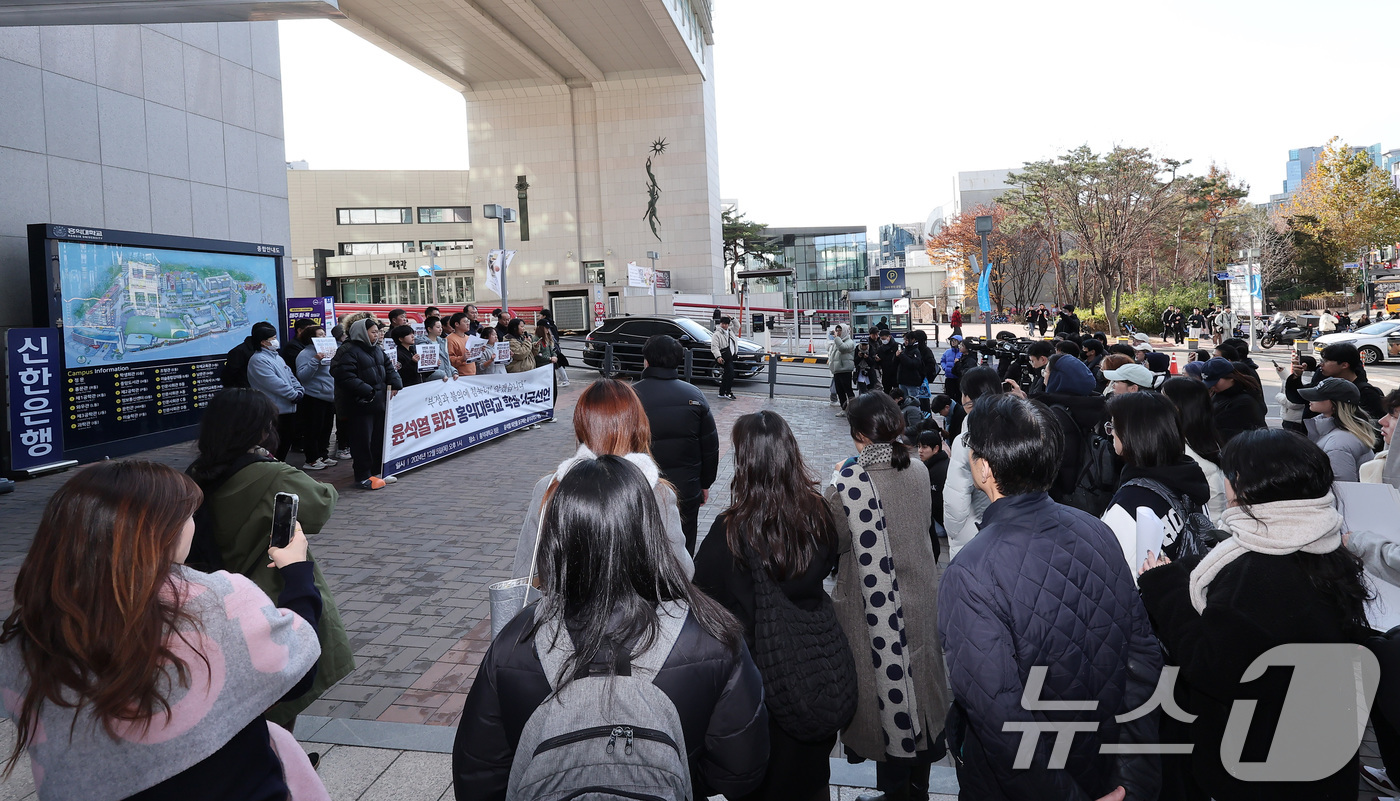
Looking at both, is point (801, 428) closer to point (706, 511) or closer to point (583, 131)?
point (706, 511)

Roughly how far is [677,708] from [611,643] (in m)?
0.18

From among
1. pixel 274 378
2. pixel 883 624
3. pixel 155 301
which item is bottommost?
pixel 883 624

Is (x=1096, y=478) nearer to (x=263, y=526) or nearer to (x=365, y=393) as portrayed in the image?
(x=263, y=526)

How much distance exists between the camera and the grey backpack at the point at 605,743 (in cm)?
159

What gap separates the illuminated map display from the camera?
1030cm

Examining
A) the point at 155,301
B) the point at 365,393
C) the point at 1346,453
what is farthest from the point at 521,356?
the point at 1346,453

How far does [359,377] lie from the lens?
30.8 feet

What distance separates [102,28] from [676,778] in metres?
13.8

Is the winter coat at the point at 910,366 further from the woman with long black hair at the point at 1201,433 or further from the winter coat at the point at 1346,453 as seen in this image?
the woman with long black hair at the point at 1201,433

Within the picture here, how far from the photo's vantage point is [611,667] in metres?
1.66

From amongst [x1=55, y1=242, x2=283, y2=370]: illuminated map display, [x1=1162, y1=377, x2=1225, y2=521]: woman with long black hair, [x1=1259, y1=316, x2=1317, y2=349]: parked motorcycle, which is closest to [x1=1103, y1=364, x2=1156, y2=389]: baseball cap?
[x1=1162, y1=377, x2=1225, y2=521]: woman with long black hair

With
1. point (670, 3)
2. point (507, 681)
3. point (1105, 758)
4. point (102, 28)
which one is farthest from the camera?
point (670, 3)

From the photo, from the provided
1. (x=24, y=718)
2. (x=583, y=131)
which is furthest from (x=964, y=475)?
(x=583, y=131)

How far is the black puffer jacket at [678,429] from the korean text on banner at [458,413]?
5.91 metres
